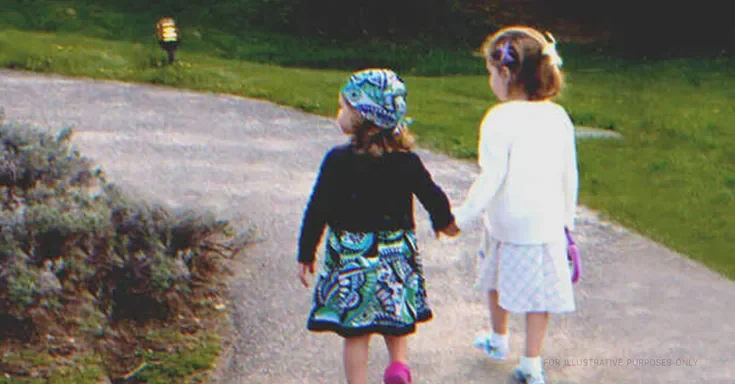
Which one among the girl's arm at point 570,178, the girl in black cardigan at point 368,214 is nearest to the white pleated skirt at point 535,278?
the girl's arm at point 570,178

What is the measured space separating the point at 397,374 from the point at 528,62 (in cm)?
123

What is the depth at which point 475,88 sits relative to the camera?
12.7 m

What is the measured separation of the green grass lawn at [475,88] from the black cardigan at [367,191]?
2590 mm

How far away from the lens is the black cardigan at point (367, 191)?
4238 mm

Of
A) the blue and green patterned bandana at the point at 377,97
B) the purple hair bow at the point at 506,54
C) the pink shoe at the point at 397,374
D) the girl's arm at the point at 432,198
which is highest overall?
the purple hair bow at the point at 506,54

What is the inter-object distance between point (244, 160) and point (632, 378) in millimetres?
3922

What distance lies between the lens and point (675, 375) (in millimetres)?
4820

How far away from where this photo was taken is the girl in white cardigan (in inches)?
174

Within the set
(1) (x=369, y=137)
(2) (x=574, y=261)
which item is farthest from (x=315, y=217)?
(2) (x=574, y=261)

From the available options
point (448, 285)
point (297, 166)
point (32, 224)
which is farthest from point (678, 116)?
point (32, 224)

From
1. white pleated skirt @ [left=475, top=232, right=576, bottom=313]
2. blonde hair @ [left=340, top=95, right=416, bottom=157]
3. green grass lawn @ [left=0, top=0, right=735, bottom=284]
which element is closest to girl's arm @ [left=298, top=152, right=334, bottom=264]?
blonde hair @ [left=340, top=95, right=416, bottom=157]

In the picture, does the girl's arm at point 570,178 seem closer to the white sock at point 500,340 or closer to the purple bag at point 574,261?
the purple bag at point 574,261

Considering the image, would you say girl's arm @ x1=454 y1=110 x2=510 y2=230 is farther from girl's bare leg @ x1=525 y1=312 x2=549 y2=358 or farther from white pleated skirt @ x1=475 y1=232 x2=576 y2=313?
girl's bare leg @ x1=525 y1=312 x2=549 y2=358

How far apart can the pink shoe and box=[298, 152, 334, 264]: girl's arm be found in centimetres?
48
